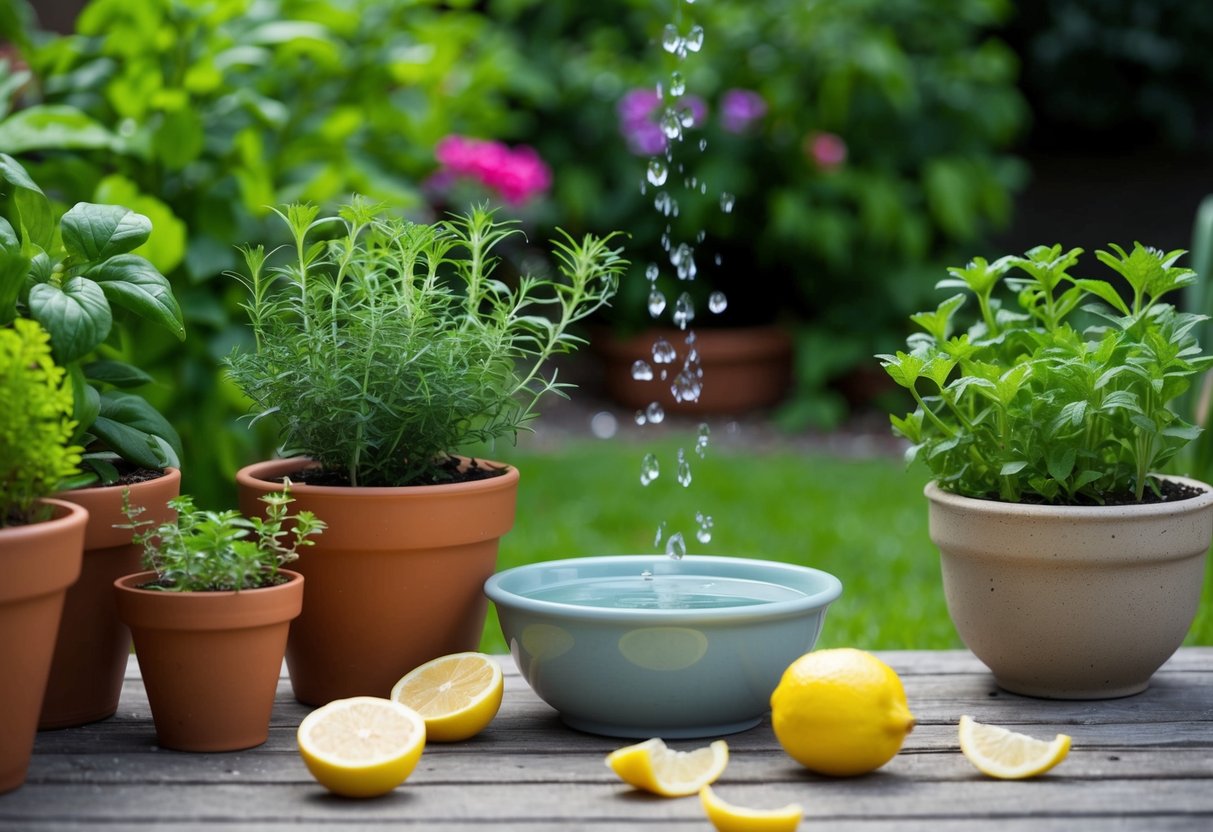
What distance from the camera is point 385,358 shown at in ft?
5.46

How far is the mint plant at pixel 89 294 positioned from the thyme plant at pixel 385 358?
Result: 0.43 feet

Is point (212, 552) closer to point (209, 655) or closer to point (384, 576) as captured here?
point (209, 655)

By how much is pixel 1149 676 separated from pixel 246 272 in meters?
2.04

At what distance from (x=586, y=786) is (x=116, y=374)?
0.85 meters

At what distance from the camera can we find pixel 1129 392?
164 cm

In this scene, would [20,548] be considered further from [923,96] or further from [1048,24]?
[1048,24]

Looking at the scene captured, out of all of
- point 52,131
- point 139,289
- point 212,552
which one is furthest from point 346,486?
point 52,131

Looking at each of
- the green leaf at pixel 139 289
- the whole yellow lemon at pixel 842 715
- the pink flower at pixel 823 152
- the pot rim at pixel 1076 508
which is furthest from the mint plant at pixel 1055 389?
the pink flower at pixel 823 152

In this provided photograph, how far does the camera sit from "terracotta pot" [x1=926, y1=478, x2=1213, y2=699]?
1.66m

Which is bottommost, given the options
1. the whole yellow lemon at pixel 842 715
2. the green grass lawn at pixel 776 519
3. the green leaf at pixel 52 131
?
the green grass lawn at pixel 776 519

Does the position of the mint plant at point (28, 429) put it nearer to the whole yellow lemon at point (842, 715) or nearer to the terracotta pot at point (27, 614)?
the terracotta pot at point (27, 614)

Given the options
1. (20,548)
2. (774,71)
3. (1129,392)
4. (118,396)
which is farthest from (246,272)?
(774,71)

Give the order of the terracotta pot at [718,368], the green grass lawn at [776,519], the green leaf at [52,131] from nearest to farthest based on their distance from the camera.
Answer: the green leaf at [52,131]
the green grass lawn at [776,519]
the terracotta pot at [718,368]

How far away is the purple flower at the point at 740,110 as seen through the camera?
→ 5.44 metres
